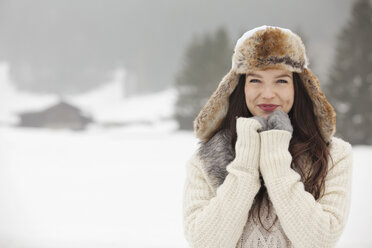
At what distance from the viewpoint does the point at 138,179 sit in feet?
17.6

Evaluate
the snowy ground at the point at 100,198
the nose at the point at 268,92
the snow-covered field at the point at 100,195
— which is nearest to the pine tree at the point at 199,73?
the snow-covered field at the point at 100,195

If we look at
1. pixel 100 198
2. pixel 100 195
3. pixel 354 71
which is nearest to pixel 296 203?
pixel 100 198

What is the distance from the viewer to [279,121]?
91 centimetres

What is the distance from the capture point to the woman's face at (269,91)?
37.9 inches

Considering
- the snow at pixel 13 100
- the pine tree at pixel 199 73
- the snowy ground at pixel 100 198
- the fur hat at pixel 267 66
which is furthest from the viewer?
the snow at pixel 13 100

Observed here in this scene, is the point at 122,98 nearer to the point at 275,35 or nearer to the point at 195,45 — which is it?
the point at 195,45

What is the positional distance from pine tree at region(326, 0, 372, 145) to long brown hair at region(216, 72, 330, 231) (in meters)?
10.9

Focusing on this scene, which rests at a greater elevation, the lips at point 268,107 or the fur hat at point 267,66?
the fur hat at point 267,66

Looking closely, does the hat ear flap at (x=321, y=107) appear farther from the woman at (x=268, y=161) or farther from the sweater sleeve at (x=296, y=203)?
the sweater sleeve at (x=296, y=203)

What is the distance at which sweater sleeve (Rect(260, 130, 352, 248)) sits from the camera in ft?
2.79

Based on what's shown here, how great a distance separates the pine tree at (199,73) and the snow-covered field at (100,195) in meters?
4.55

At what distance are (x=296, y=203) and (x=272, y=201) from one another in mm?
57

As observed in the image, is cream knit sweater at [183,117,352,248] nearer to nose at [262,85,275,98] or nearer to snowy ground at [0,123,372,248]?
nose at [262,85,275,98]

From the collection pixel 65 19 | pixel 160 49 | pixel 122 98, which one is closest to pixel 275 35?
pixel 122 98
